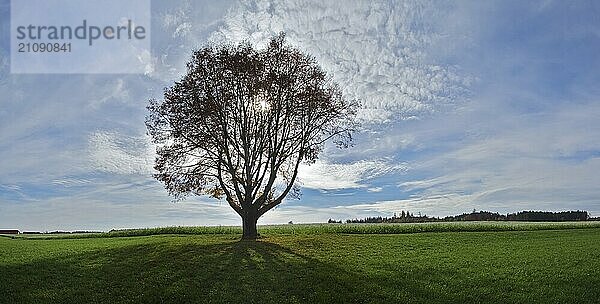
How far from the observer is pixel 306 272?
27.8m

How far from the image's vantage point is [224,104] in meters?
39.9

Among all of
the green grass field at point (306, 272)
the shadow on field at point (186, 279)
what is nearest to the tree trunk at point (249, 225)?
the green grass field at point (306, 272)

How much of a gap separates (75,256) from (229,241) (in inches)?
414

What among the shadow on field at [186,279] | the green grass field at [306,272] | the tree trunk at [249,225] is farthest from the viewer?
the tree trunk at [249,225]

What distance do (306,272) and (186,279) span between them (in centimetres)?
606

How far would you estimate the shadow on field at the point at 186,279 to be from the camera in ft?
78.8

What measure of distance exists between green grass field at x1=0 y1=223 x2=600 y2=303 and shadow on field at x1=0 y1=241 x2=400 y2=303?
5cm

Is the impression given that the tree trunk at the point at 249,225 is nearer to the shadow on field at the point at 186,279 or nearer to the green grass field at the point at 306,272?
the green grass field at the point at 306,272

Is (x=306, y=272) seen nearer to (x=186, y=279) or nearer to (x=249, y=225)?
(x=186, y=279)

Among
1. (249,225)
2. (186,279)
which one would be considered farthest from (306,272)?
(249,225)

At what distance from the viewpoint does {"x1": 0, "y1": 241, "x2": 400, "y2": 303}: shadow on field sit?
2402 centimetres

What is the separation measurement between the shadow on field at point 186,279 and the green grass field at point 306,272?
0.05 metres

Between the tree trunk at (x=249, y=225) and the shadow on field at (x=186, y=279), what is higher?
the tree trunk at (x=249, y=225)

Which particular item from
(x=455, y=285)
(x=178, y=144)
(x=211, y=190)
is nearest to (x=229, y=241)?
(x=211, y=190)
